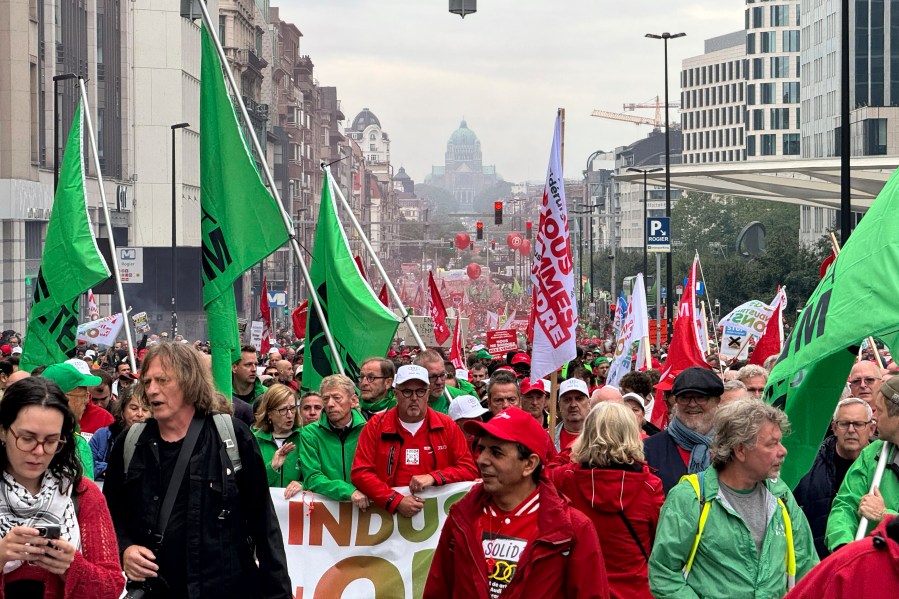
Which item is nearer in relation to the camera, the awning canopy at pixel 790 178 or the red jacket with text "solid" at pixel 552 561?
the red jacket with text "solid" at pixel 552 561

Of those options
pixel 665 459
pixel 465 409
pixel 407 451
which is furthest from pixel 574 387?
pixel 665 459

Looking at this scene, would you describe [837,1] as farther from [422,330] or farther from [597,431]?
[597,431]

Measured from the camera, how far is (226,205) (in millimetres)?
12312

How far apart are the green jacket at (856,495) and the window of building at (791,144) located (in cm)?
15694

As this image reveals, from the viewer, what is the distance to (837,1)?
97812 millimetres

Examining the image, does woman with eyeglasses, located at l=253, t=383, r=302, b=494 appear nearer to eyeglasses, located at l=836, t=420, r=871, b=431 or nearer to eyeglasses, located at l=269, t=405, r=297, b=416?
eyeglasses, located at l=269, t=405, r=297, b=416

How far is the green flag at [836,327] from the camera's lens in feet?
18.6

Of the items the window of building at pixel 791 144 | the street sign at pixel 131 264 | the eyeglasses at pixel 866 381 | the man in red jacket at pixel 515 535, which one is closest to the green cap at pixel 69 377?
the man in red jacket at pixel 515 535

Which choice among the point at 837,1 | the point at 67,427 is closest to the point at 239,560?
the point at 67,427

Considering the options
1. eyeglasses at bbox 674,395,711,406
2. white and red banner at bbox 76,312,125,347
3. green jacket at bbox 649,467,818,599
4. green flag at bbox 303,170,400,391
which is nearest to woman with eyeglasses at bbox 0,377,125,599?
green jacket at bbox 649,467,818,599

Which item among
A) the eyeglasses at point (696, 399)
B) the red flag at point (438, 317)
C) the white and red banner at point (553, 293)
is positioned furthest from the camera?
the red flag at point (438, 317)

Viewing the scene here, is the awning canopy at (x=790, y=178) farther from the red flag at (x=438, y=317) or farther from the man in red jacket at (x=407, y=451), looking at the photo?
the man in red jacket at (x=407, y=451)

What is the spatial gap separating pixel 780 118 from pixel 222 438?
563ft

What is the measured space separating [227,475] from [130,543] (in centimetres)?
40
